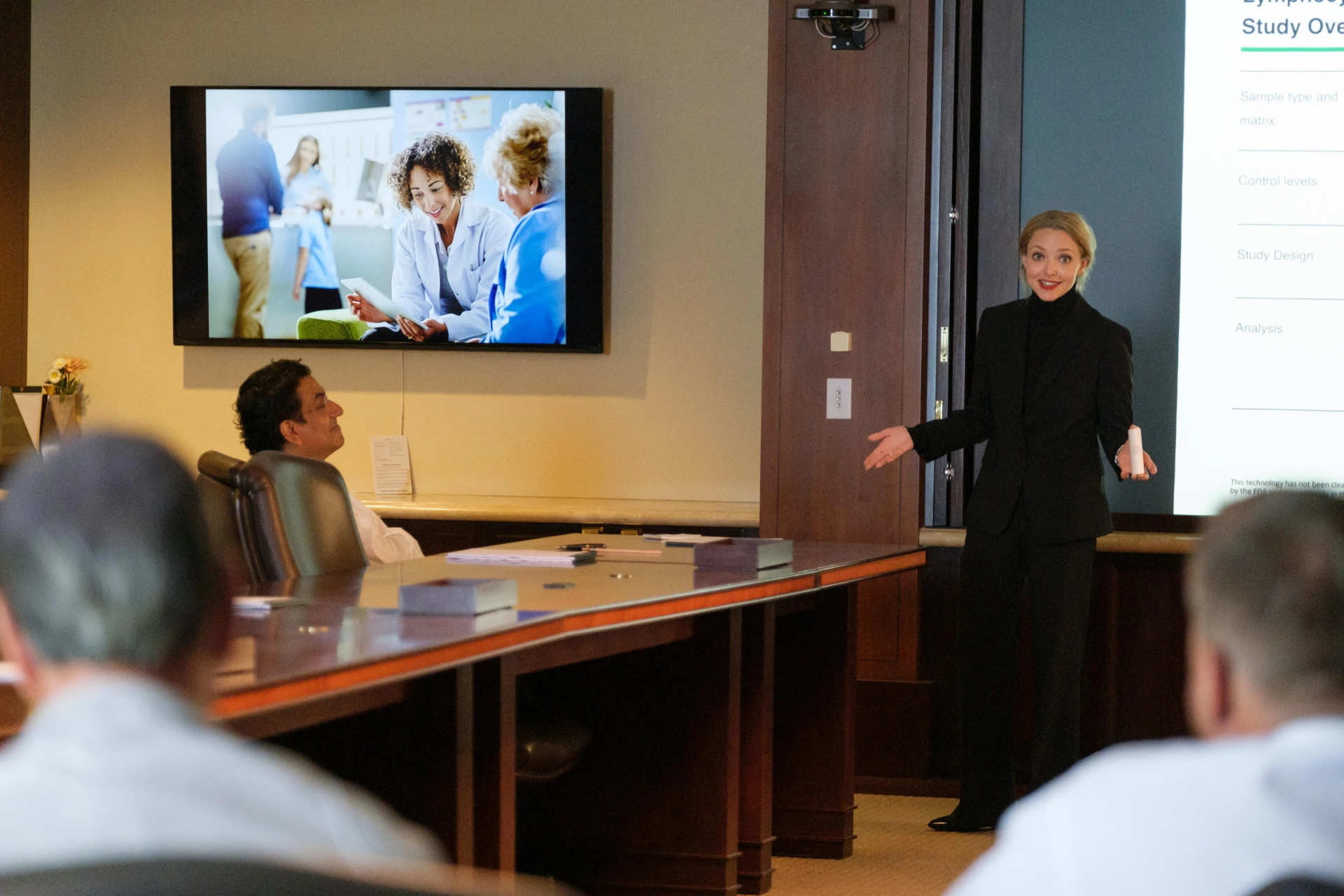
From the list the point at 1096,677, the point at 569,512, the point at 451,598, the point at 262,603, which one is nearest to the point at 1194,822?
→ the point at 451,598

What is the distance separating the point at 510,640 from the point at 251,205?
392 centimetres

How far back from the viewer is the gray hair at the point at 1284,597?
1.03 metres

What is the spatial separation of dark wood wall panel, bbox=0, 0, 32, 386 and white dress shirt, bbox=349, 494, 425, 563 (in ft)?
8.87

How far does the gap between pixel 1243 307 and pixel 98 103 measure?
170 inches

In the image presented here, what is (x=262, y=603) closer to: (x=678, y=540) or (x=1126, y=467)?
(x=678, y=540)

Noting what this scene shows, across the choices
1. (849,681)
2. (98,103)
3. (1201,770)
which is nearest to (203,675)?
(1201,770)

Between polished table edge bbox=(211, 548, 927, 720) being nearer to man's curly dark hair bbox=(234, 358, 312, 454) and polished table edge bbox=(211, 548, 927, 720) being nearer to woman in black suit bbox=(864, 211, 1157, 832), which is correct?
woman in black suit bbox=(864, 211, 1157, 832)

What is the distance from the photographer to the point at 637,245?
18.6ft

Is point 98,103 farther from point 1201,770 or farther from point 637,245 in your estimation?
point 1201,770

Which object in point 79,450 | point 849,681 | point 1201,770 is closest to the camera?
point 79,450

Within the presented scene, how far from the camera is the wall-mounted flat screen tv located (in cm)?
563

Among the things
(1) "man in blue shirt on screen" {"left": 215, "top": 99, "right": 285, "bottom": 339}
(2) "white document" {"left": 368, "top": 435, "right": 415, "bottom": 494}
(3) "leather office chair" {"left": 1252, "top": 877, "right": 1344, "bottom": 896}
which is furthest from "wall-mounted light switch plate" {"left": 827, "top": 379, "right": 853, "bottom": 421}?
(3) "leather office chair" {"left": 1252, "top": 877, "right": 1344, "bottom": 896}

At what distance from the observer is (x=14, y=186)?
6.02 meters

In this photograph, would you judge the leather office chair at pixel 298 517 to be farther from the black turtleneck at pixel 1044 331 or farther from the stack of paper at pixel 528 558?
the black turtleneck at pixel 1044 331
